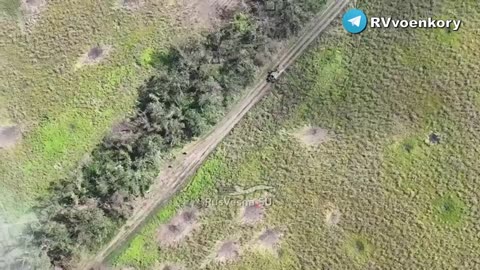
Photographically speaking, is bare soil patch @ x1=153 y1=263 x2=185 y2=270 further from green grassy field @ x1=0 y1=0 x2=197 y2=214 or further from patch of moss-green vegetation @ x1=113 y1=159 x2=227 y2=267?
green grassy field @ x1=0 y1=0 x2=197 y2=214

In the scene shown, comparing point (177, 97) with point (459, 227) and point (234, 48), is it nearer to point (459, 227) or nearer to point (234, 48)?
point (234, 48)

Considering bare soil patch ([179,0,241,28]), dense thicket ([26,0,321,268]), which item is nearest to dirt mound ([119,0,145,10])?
bare soil patch ([179,0,241,28])

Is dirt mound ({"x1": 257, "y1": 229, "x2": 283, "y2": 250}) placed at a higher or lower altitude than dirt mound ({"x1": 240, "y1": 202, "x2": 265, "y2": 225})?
lower

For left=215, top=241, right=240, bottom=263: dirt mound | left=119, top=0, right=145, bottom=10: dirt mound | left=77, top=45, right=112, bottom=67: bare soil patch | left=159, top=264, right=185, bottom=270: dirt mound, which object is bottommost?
left=215, top=241, right=240, bottom=263: dirt mound

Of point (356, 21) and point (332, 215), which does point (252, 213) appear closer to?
point (332, 215)

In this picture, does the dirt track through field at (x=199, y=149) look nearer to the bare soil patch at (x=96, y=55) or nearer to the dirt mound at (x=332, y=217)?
the dirt mound at (x=332, y=217)

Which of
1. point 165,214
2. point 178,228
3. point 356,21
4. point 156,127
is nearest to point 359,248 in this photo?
point 178,228
